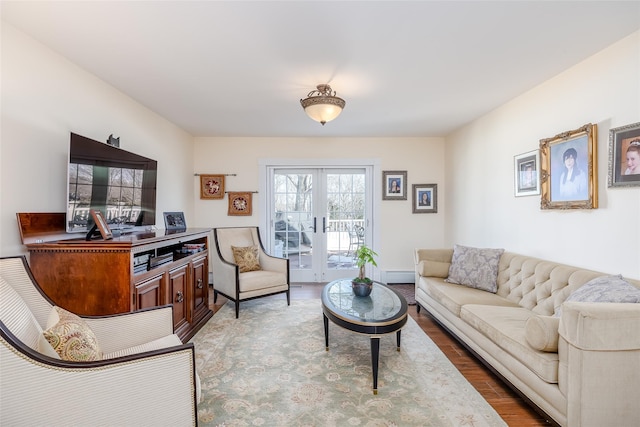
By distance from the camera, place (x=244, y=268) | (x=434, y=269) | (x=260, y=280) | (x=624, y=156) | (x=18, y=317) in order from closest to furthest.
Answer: (x=18, y=317), (x=624, y=156), (x=434, y=269), (x=260, y=280), (x=244, y=268)

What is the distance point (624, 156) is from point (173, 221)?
420 cm

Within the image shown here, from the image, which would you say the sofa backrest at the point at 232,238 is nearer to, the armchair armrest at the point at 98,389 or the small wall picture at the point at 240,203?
the small wall picture at the point at 240,203

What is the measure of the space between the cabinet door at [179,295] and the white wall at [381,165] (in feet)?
6.43

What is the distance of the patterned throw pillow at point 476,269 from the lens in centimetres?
282

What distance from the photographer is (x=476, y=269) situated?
291 cm

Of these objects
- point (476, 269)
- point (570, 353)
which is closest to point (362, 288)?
point (476, 269)

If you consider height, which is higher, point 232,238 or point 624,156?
point 624,156

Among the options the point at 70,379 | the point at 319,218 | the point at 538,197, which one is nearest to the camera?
the point at 70,379

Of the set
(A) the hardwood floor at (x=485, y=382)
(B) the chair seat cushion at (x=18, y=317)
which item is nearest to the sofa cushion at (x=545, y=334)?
(A) the hardwood floor at (x=485, y=382)

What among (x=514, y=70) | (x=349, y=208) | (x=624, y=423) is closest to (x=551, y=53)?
(x=514, y=70)

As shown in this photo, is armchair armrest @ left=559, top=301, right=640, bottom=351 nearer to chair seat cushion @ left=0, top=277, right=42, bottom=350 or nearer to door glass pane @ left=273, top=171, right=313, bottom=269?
chair seat cushion @ left=0, top=277, right=42, bottom=350

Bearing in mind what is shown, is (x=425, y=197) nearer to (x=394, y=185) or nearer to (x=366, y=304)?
(x=394, y=185)

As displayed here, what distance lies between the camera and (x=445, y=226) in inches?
184

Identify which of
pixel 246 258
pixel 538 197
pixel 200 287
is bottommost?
pixel 200 287
